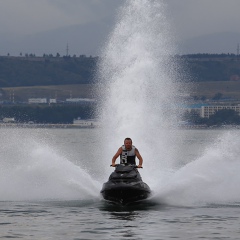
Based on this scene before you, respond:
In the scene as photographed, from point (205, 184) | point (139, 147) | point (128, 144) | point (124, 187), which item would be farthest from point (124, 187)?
point (139, 147)

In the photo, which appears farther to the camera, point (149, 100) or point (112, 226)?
point (149, 100)

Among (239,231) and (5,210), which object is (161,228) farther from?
(5,210)

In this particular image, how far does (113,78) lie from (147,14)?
5.75 metres

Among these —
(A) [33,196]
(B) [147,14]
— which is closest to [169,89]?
(B) [147,14]

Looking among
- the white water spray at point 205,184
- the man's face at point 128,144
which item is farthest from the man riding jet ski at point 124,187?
the white water spray at point 205,184

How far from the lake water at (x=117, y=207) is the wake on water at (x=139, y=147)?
2.1 inches

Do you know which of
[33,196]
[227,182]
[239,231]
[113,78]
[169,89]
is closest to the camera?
[239,231]

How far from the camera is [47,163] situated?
46250mm

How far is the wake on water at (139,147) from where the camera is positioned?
44000mm

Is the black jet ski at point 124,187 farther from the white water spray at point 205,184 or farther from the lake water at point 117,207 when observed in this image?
the white water spray at point 205,184

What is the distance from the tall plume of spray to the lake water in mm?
2289

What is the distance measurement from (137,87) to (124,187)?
63.3ft

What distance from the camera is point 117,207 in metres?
39.9

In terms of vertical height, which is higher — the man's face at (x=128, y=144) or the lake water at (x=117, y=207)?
the man's face at (x=128, y=144)
